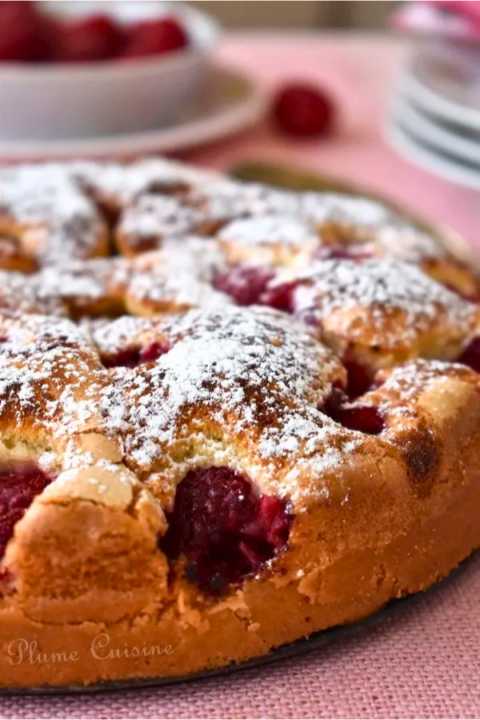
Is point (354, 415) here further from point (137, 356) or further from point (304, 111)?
point (304, 111)

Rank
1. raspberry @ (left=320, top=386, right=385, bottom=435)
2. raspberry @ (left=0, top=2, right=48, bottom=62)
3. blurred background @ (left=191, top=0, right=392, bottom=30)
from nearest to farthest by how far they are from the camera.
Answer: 1. raspberry @ (left=320, top=386, right=385, bottom=435)
2. raspberry @ (left=0, top=2, right=48, bottom=62)
3. blurred background @ (left=191, top=0, right=392, bottom=30)

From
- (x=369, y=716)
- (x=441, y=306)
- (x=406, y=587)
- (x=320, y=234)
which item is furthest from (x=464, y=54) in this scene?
(x=369, y=716)

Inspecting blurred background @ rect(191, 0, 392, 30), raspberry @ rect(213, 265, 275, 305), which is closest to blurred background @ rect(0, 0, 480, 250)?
raspberry @ rect(213, 265, 275, 305)

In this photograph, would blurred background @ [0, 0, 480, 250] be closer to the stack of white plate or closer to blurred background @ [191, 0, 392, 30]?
the stack of white plate

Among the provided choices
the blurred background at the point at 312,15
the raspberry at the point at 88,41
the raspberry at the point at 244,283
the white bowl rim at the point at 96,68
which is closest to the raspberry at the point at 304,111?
the white bowl rim at the point at 96,68

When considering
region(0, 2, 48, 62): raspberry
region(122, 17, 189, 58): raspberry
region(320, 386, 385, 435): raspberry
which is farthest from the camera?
region(122, 17, 189, 58): raspberry

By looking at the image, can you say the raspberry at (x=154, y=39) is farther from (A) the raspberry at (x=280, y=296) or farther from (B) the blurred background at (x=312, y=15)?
(B) the blurred background at (x=312, y=15)
